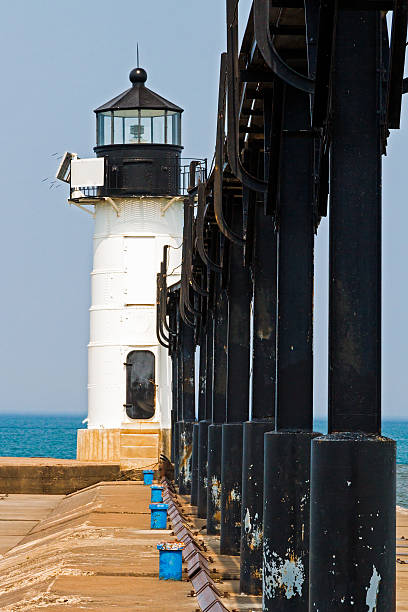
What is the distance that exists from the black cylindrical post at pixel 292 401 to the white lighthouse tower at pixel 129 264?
77.9 ft

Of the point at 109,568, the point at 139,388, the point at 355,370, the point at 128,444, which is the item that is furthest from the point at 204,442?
the point at 355,370

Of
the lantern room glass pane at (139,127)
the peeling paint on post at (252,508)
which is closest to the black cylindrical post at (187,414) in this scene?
the lantern room glass pane at (139,127)

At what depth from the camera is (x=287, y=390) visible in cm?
881

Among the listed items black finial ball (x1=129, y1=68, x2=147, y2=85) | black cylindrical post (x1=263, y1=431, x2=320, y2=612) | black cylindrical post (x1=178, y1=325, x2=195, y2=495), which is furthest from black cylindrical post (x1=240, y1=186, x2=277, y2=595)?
black finial ball (x1=129, y1=68, x2=147, y2=85)

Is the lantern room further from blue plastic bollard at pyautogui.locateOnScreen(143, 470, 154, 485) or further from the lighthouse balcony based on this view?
blue plastic bollard at pyautogui.locateOnScreen(143, 470, 154, 485)

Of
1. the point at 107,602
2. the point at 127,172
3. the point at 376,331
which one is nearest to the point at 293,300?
the point at 376,331

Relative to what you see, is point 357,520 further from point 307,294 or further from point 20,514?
point 20,514

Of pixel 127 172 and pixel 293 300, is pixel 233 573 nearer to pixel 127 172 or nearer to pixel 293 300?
pixel 293 300

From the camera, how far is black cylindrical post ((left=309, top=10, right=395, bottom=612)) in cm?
632

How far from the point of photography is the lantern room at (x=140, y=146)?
33.2m

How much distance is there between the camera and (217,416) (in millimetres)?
17125

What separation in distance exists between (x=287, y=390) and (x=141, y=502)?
46.5 ft

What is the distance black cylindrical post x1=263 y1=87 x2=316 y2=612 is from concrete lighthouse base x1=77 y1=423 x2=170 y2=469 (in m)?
22.9

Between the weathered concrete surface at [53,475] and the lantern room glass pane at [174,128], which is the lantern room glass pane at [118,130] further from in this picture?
the weathered concrete surface at [53,475]
